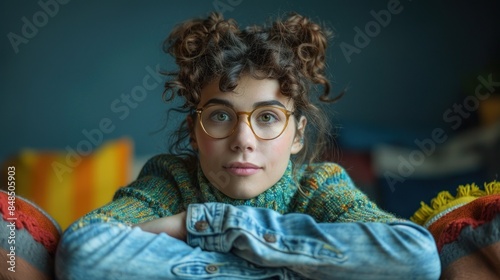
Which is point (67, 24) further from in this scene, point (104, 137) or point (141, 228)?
point (141, 228)

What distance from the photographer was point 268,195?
1207 mm

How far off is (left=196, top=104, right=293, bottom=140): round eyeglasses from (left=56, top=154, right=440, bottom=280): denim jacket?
0.20m

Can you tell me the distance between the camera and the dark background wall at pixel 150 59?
272cm

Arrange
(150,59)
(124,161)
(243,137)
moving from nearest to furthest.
Answer: (243,137) → (124,161) → (150,59)

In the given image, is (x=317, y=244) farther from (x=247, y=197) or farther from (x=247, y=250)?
(x=247, y=197)

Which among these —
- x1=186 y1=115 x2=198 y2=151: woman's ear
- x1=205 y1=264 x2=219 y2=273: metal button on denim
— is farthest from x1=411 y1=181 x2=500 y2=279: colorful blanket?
x1=186 y1=115 x2=198 y2=151: woman's ear

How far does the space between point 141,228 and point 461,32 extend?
2361 millimetres

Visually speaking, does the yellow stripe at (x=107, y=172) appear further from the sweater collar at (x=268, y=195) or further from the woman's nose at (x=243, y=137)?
the woman's nose at (x=243, y=137)

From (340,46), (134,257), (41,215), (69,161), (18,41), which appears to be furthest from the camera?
(340,46)

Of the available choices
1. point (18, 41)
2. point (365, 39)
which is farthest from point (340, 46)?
point (18, 41)

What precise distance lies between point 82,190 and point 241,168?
4.28ft

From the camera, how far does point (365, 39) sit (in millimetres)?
2951

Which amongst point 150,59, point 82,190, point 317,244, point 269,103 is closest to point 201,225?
point 317,244

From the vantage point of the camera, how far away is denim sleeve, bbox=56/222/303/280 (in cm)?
92
